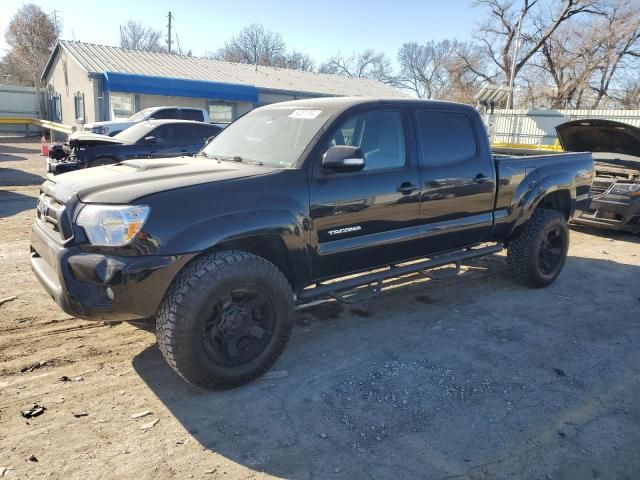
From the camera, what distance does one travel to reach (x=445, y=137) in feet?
14.9

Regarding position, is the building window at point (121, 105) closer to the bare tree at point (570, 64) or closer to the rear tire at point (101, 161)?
the rear tire at point (101, 161)

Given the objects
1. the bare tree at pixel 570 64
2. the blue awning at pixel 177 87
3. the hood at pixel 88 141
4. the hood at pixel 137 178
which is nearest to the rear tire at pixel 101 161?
the hood at pixel 88 141

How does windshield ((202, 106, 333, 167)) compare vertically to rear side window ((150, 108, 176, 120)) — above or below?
below

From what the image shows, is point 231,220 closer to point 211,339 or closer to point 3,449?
point 211,339

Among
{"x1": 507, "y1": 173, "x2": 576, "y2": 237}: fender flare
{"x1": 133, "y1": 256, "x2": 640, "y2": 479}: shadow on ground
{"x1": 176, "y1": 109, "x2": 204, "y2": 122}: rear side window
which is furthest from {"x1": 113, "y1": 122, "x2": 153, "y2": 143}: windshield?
{"x1": 507, "y1": 173, "x2": 576, "y2": 237}: fender flare

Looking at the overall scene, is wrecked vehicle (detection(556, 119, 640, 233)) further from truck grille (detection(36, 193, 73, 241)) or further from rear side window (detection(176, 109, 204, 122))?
rear side window (detection(176, 109, 204, 122))

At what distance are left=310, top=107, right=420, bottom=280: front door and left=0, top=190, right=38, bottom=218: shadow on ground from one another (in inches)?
263

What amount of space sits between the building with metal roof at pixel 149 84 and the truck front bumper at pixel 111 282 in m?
22.4

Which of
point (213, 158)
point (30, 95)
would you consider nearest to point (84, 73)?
point (30, 95)

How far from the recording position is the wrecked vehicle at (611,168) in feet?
25.3

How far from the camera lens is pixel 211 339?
3195 millimetres

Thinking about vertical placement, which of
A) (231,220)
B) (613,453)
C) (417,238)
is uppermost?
(231,220)

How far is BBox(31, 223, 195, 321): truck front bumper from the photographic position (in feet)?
9.45

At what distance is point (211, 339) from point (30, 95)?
38.0 m
